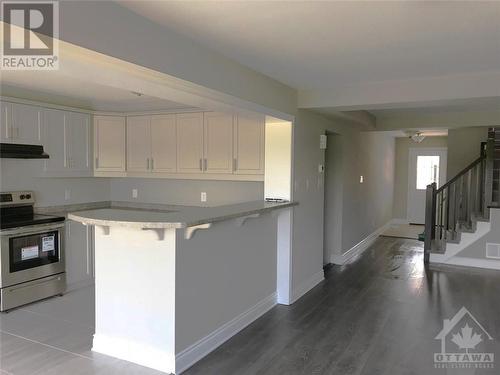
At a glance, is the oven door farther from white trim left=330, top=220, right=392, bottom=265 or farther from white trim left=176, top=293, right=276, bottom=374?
white trim left=330, top=220, right=392, bottom=265

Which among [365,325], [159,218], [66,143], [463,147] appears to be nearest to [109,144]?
[66,143]

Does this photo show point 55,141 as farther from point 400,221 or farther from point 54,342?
point 400,221

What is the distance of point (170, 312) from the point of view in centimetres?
279

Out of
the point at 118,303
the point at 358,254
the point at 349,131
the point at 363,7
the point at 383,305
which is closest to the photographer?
the point at 363,7

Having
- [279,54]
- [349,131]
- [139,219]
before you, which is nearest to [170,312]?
[139,219]

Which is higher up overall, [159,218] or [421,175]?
[421,175]

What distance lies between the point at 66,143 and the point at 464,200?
6.07 m

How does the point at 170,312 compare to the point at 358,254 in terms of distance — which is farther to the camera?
the point at 358,254

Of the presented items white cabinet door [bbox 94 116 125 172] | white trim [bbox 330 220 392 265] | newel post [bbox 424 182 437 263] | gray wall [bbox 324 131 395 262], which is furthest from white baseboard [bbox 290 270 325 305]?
white cabinet door [bbox 94 116 125 172]

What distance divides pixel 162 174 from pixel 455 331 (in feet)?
12.2

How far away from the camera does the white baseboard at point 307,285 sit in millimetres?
4456

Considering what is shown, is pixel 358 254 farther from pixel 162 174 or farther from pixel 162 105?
pixel 162 105

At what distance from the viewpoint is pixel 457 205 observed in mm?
6203

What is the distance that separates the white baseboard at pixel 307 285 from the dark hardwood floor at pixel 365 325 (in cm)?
7
